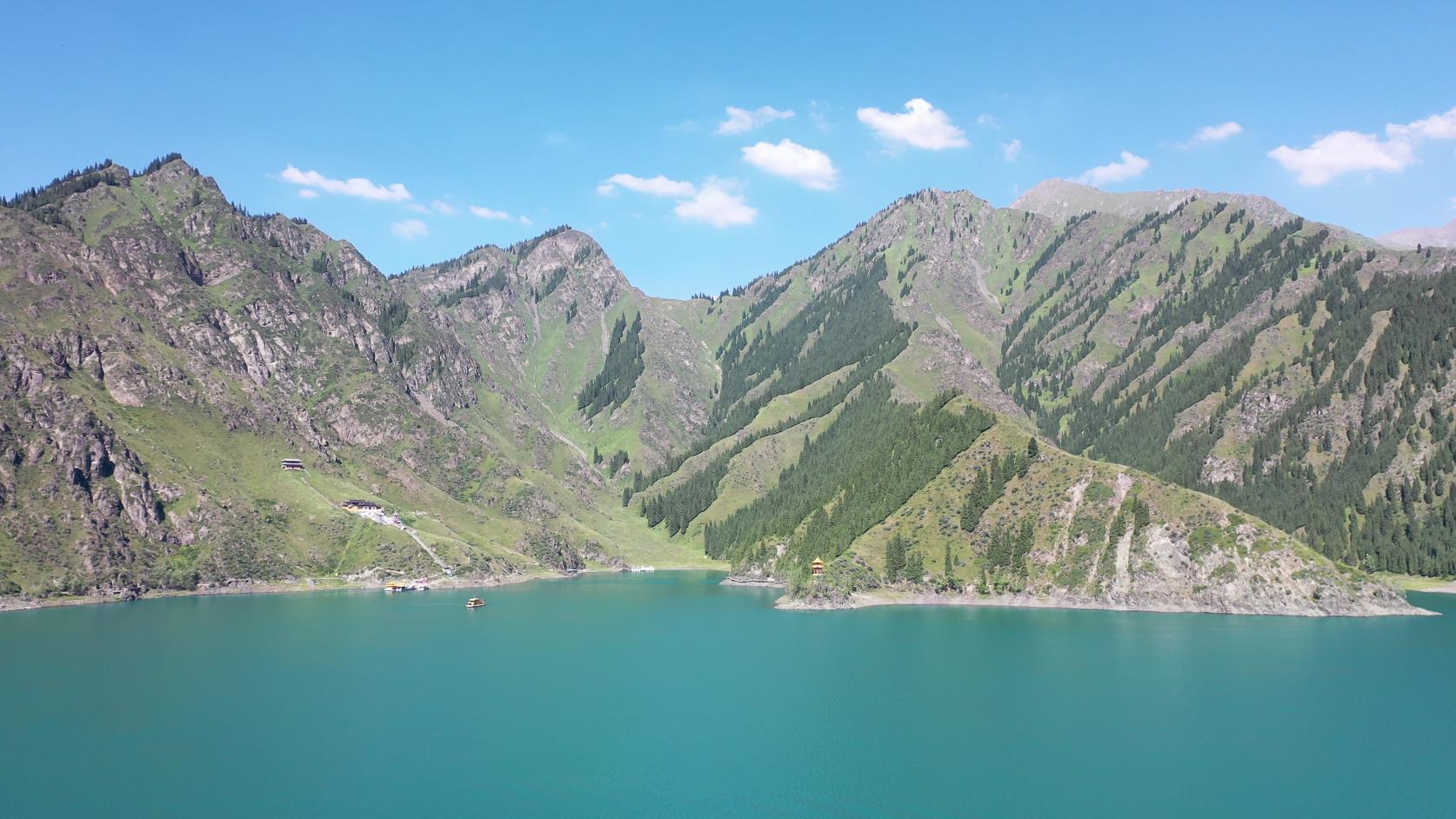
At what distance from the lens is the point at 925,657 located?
129500 mm

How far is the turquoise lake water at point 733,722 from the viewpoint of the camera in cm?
7238

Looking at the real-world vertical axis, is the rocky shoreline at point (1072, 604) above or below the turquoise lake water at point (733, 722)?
above

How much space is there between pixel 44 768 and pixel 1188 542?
184 meters

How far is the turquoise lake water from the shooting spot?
72.4 m

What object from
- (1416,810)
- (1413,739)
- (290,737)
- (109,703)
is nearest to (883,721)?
(1416,810)

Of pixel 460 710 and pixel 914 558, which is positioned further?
pixel 914 558

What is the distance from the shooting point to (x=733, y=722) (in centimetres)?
9594

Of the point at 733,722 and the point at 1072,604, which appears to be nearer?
the point at 733,722

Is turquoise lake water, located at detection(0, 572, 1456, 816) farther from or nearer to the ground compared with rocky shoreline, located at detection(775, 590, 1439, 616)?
nearer to the ground

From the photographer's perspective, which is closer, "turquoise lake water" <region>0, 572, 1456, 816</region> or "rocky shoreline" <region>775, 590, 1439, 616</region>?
"turquoise lake water" <region>0, 572, 1456, 816</region>

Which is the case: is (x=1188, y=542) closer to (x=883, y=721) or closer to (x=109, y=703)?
(x=883, y=721)

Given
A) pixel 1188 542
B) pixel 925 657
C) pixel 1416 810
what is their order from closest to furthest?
pixel 1416 810 < pixel 925 657 < pixel 1188 542

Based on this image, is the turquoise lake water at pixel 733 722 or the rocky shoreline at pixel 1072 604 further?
the rocky shoreline at pixel 1072 604

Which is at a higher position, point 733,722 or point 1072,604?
point 1072,604
